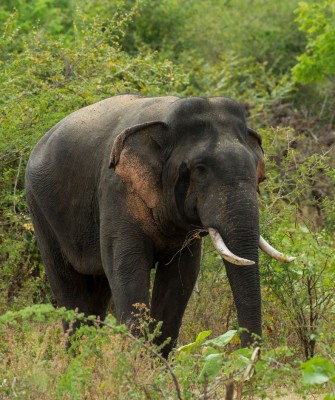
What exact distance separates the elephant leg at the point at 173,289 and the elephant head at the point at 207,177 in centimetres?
40

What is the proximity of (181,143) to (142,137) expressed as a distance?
290 mm

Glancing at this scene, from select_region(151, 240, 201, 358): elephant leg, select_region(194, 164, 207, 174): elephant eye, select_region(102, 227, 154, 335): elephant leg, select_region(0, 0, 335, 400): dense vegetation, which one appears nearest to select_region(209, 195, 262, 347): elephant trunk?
select_region(0, 0, 335, 400): dense vegetation

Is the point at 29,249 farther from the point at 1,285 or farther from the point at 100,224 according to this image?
the point at 100,224

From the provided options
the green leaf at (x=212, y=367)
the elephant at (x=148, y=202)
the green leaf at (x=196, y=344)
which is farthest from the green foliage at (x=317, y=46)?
the green leaf at (x=212, y=367)

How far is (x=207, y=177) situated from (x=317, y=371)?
2245mm

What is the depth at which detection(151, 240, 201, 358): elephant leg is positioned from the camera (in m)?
9.31

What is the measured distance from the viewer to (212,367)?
697 centimetres

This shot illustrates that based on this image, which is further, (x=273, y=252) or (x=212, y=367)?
(x=273, y=252)

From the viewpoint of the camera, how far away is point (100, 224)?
905 cm

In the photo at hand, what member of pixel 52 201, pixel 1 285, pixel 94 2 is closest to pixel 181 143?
pixel 52 201

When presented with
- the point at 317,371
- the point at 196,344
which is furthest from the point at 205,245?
the point at 317,371

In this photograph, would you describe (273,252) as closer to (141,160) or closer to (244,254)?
(244,254)

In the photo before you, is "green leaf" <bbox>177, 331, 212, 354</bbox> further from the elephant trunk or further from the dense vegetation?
the elephant trunk

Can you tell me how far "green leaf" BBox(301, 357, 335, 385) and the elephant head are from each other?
1.47 metres
